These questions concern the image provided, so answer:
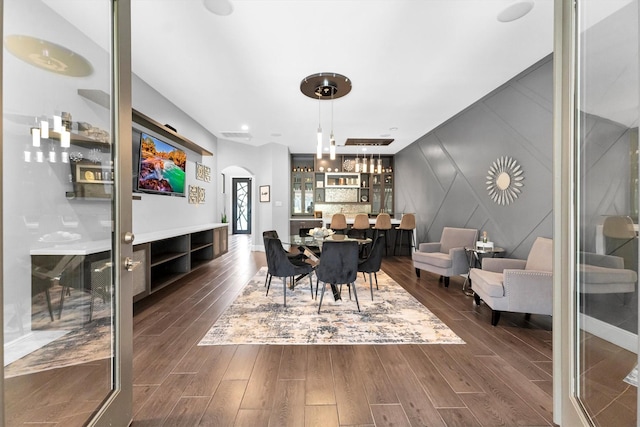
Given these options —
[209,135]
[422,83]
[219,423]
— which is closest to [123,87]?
[219,423]

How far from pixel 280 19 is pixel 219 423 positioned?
3.10 m

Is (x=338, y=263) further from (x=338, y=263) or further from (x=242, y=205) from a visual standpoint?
(x=242, y=205)

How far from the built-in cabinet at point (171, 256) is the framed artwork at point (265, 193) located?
1.49m

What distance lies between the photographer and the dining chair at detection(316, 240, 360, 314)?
2963 millimetres

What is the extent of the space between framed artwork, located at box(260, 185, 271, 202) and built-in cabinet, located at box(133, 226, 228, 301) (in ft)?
4.89

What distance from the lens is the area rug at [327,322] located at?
244 cm

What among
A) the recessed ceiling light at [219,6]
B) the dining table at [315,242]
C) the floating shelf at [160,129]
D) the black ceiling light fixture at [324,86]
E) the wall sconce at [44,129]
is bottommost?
the dining table at [315,242]

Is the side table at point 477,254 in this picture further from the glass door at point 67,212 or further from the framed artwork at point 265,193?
the framed artwork at point 265,193

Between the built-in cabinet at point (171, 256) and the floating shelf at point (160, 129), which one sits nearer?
the built-in cabinet at point (171, 256)

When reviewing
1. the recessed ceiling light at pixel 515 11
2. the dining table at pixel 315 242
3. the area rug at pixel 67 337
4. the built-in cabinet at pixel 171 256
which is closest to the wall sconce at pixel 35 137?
the area rug at pixel 67 337

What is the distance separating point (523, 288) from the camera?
260 cm

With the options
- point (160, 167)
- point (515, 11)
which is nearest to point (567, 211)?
point (515, 11)

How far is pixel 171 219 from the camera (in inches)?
182

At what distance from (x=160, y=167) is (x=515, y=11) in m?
4.77
